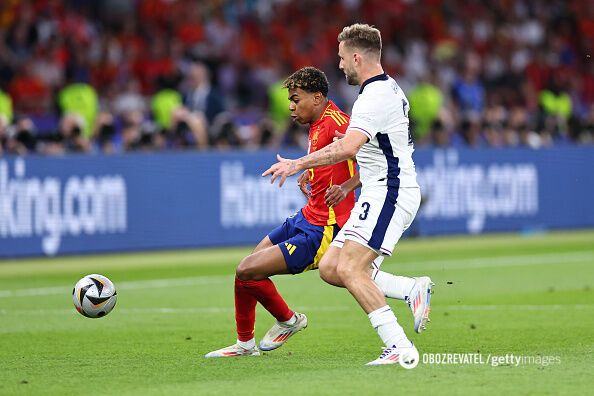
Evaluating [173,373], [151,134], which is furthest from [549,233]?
[173,373]

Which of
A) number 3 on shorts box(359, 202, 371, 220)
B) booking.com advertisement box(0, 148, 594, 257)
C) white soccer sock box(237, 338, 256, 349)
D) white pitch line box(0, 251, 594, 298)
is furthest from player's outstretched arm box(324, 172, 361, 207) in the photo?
booking.com advertisement box(0, 148, 594, 257)

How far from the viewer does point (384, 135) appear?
9.29 metres

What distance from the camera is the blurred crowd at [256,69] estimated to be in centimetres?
2253

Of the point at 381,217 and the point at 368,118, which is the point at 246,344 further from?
the point at 368,118

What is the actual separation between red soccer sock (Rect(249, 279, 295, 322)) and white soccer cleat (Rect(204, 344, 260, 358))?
14.0 inches

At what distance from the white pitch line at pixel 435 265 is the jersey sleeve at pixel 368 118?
7.61 m

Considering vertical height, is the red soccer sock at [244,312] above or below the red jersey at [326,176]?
below

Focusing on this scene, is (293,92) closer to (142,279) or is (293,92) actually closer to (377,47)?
(377,47)

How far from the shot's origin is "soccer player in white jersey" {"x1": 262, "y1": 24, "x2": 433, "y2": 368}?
9.09 meters

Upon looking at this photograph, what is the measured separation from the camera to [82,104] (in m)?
22.6

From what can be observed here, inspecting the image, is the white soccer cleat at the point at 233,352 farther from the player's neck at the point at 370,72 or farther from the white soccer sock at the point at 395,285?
the player's neck at the point at 370,72

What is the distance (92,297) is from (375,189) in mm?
2904

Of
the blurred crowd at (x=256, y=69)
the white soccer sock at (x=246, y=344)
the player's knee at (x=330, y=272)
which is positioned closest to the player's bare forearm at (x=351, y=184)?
the player's knee at (x=330, y=272)

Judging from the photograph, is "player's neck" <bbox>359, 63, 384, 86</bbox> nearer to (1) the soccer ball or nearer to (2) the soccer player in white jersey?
(2) the soccer player in white jersey
